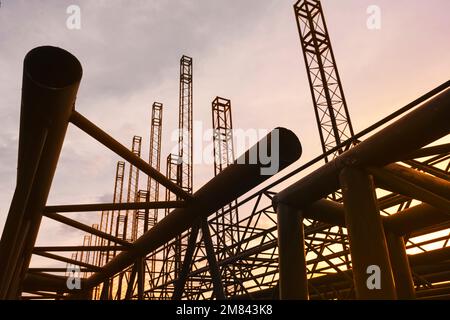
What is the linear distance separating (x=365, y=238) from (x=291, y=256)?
2114 millimetres

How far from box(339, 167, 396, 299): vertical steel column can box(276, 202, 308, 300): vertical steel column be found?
1.72m

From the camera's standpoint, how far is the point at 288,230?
8094mm

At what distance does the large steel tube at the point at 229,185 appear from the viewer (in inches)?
191

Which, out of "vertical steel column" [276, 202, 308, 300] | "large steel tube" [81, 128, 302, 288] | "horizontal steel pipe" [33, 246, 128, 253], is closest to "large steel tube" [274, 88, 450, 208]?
"vertical steel column" [276, 202, 308, 300]

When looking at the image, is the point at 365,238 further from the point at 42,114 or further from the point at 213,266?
the point at 42,114

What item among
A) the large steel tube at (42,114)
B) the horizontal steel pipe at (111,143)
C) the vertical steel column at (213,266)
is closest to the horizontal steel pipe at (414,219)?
the vertical steel column at (213,266)

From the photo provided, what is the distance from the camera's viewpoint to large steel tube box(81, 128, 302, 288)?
15.9ft

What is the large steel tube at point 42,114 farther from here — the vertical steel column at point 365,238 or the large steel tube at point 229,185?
the vertical steel column at point 365,238

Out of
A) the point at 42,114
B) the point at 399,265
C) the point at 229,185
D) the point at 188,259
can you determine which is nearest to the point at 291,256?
the point at 188,259

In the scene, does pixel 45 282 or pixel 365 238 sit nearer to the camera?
pixel 365 238

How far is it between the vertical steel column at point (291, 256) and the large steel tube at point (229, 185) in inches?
95.1

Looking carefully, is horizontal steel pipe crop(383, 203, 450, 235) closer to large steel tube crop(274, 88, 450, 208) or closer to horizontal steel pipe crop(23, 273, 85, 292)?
large steel tube crop(274, 88, 450, 208)

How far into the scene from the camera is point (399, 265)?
1016cm

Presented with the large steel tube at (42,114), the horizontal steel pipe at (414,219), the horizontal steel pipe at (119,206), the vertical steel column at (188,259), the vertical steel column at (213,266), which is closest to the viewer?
the large steel tube at (42,114)
